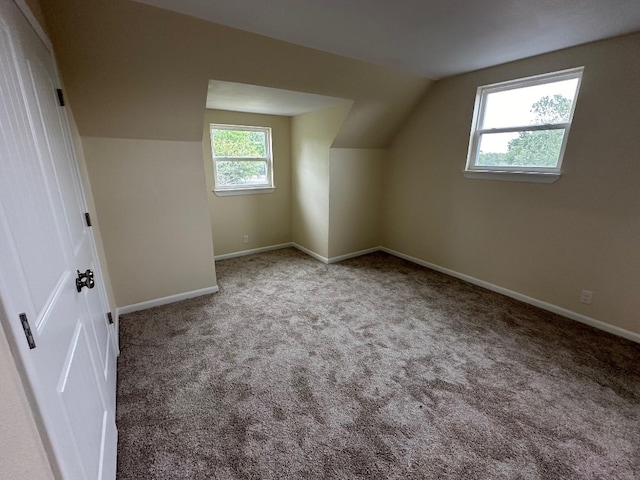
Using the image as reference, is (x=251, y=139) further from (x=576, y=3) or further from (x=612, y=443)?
(x=612, y=443)

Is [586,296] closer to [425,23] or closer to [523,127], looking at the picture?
[523,127]

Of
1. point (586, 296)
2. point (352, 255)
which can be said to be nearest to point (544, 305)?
point (586, 296)

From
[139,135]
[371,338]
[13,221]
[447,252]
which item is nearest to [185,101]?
[139,135]

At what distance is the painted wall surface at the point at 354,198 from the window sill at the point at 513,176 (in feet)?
4.39

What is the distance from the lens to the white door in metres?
0.72

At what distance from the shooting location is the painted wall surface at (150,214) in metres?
2.46

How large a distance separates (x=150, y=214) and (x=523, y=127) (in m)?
3.73

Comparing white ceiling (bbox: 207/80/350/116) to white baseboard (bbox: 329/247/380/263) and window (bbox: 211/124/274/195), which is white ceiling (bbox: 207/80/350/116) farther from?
white baseboard (bbox: 329/247/380/263)

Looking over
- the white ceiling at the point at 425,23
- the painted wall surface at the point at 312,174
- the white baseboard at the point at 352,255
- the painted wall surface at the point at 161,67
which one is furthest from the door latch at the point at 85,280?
the white baseboard at the point at 352,255

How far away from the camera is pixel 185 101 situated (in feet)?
7.84

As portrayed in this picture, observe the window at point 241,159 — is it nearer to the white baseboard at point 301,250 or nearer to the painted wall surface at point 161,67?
the white baseboard at point 301,250

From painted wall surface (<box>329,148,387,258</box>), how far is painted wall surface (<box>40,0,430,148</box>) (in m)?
1.03

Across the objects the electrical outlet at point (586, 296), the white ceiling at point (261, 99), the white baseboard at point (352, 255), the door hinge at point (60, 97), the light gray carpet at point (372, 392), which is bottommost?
the light gray carpet at point (372, 392)

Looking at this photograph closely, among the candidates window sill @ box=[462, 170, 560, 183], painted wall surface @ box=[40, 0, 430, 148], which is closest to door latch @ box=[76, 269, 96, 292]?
painted wall surface @ box=[40, 0, 430, 148]
